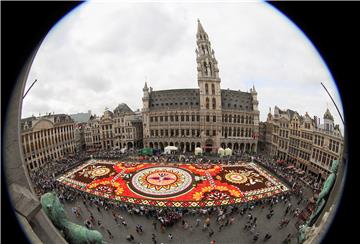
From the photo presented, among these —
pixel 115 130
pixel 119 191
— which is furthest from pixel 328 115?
pixel 115 130

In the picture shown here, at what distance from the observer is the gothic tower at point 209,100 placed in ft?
142

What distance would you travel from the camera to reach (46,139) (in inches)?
1555

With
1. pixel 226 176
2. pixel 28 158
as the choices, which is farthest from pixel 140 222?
pixel 28 158

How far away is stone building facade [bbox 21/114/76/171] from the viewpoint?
35.4 metres

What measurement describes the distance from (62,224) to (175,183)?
65.3ft

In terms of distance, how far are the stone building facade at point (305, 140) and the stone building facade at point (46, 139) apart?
49294 millimetres

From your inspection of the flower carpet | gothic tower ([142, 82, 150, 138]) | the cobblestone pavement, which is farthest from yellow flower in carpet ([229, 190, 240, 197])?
gothic tower ([142, 82, 150, 138])

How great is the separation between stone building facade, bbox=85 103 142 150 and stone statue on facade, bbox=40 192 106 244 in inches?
1751

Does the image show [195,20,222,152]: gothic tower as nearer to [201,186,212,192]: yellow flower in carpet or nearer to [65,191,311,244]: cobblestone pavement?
[201,186,212,192]: yellow flower in carpet

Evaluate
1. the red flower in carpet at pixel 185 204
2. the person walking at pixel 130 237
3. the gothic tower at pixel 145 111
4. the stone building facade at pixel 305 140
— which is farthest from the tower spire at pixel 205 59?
the person walking at pixel 130 237

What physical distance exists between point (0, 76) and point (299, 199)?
24.5 meters

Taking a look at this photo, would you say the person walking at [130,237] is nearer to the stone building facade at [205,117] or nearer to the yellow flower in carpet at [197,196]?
the yellow flower in carpet at [197,196]

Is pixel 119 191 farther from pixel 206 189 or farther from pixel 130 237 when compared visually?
pixel 206 189

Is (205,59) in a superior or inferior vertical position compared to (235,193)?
superior
